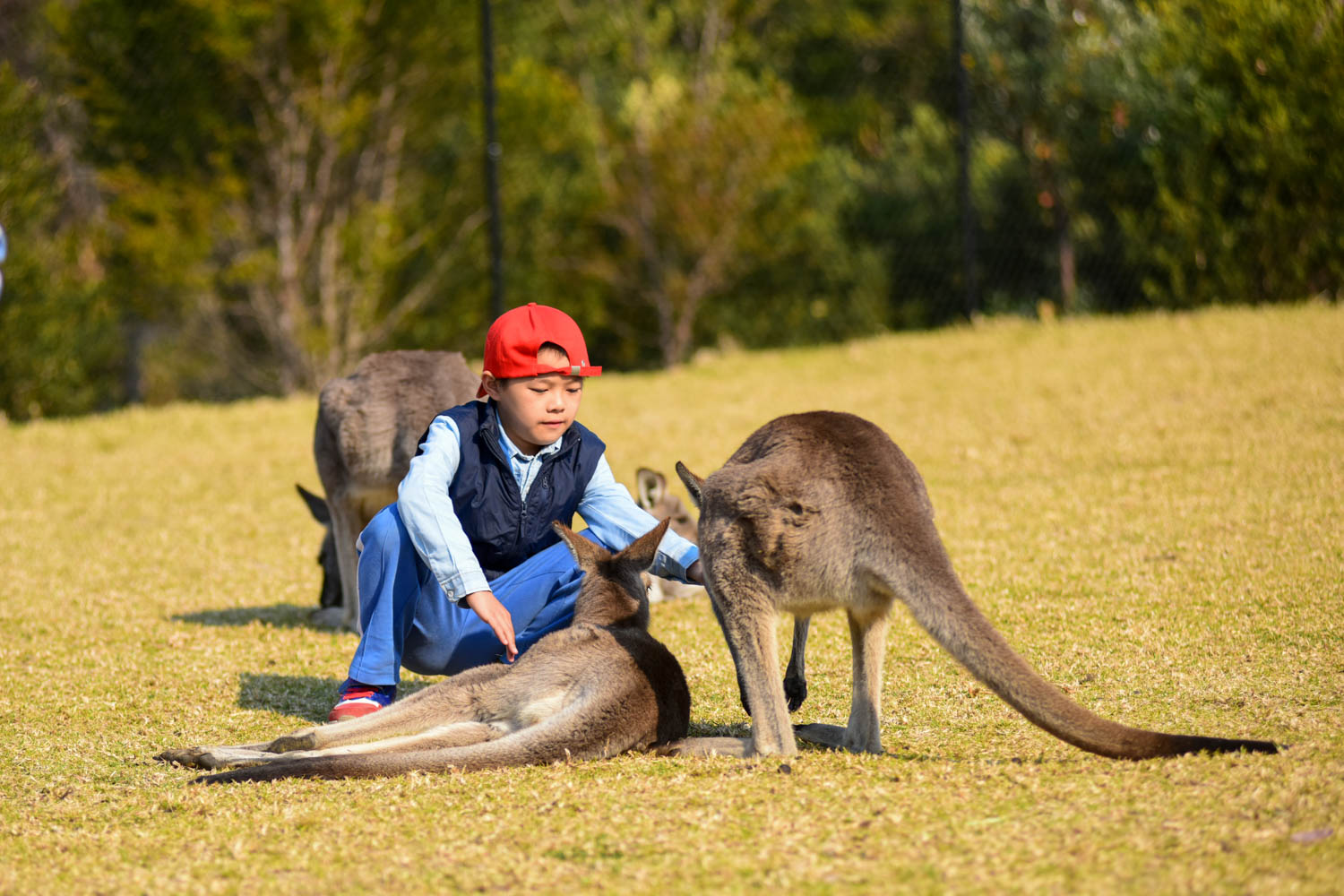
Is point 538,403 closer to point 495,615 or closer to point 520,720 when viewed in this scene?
point 495,615

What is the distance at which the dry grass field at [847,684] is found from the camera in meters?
2.39

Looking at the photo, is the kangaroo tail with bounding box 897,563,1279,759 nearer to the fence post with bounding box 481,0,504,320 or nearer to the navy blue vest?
the navy blue vest

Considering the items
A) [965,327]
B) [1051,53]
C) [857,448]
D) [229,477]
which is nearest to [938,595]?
[857,448]

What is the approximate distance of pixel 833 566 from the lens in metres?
2.88

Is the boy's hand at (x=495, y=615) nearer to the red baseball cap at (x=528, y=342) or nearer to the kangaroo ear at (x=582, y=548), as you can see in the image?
the kangaroo ear at (x=582, y=548)

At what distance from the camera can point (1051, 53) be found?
1209cm

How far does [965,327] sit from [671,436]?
141 inches

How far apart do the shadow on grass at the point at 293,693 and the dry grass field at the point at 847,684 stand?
20 millimetres

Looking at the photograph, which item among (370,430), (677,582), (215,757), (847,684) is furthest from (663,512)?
(215,757)

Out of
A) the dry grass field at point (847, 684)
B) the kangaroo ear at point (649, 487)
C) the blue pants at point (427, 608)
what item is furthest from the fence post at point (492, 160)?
the blue pants at point (427, 608)

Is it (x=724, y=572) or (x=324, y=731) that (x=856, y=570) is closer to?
(x=724, y=572)

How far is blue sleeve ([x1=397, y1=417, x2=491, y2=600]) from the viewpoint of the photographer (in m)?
3.24

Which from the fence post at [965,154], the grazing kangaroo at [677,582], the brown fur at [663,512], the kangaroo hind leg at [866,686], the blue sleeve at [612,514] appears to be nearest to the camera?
the kangaroo hind leg at [866,686]

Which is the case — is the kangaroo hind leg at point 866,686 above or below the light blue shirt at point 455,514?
below
